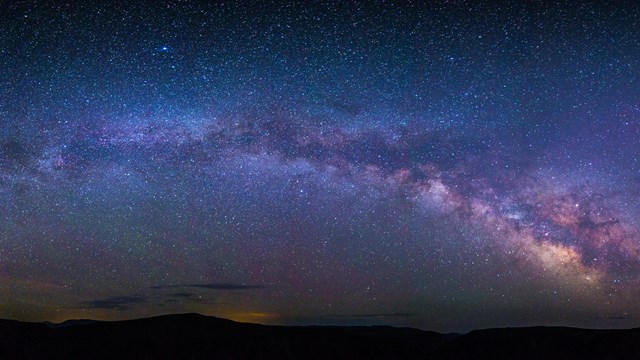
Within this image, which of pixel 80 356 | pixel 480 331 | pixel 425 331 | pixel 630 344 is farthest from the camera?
pixel 425 331

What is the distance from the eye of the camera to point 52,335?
6562 centimetres

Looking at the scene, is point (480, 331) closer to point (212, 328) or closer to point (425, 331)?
point (425, 331)

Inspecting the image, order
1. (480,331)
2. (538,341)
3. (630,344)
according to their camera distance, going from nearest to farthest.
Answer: (630,344) < (538,341) < (480,331)

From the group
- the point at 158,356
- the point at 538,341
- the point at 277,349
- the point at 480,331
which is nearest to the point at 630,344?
the point at 538,341

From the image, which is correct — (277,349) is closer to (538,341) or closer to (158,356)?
(158,356)

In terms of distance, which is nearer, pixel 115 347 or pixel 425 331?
pixel 115 347

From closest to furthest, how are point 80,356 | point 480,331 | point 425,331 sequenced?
point 80,356 < point 480,331 < point 425,331

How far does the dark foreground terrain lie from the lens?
2413 inches

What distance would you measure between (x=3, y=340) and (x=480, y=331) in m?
55.0

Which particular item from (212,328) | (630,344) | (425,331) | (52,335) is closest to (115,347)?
(52,335)

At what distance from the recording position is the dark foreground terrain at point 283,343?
201 feet

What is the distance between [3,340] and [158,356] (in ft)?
51.3

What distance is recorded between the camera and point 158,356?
60062 millimetres

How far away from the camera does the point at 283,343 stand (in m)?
67.8
